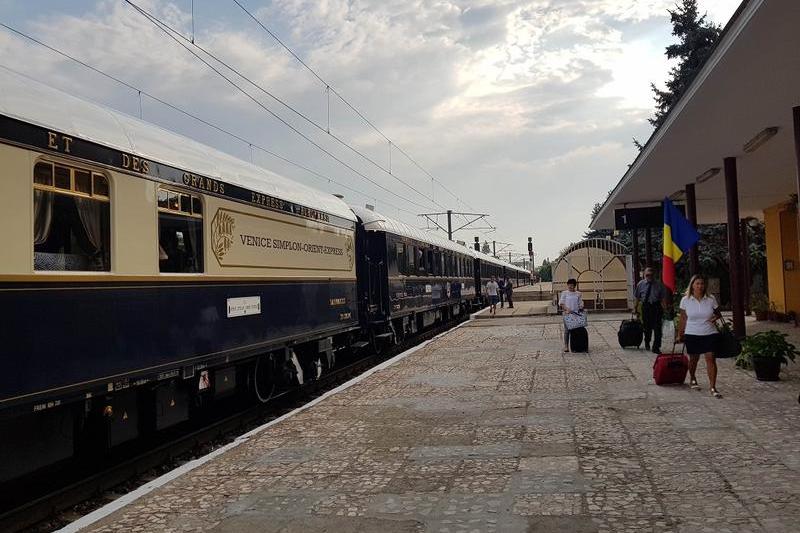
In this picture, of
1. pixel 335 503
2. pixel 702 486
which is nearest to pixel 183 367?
pixel 335 503

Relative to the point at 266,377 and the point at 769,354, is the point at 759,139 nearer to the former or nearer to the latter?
the point at 769,354

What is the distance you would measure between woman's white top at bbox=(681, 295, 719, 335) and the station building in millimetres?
2163

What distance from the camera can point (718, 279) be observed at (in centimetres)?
2530

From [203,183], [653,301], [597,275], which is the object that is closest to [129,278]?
[203,183]

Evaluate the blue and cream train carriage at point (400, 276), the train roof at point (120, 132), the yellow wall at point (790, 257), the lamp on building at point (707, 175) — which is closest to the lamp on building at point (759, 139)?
the lamp on building at point (707, 175)

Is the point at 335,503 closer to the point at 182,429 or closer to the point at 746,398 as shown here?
the point at 182,429

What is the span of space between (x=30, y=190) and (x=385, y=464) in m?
3.58

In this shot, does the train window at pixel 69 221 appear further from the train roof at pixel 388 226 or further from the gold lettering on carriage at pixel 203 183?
the train roof at pixel 388 226

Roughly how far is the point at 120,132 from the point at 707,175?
42.1 ft

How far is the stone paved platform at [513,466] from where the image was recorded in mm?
4512

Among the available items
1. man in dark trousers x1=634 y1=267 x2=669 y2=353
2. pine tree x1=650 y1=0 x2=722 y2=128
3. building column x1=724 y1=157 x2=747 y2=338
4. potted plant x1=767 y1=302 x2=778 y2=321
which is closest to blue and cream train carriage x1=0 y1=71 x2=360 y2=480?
man in dark trousers x1=634 y1=267 x2=669 y2=353

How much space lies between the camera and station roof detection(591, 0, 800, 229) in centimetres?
645

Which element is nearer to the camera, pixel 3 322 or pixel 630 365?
pixel 3 322

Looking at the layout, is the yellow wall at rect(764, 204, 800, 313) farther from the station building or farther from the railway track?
the railway track
